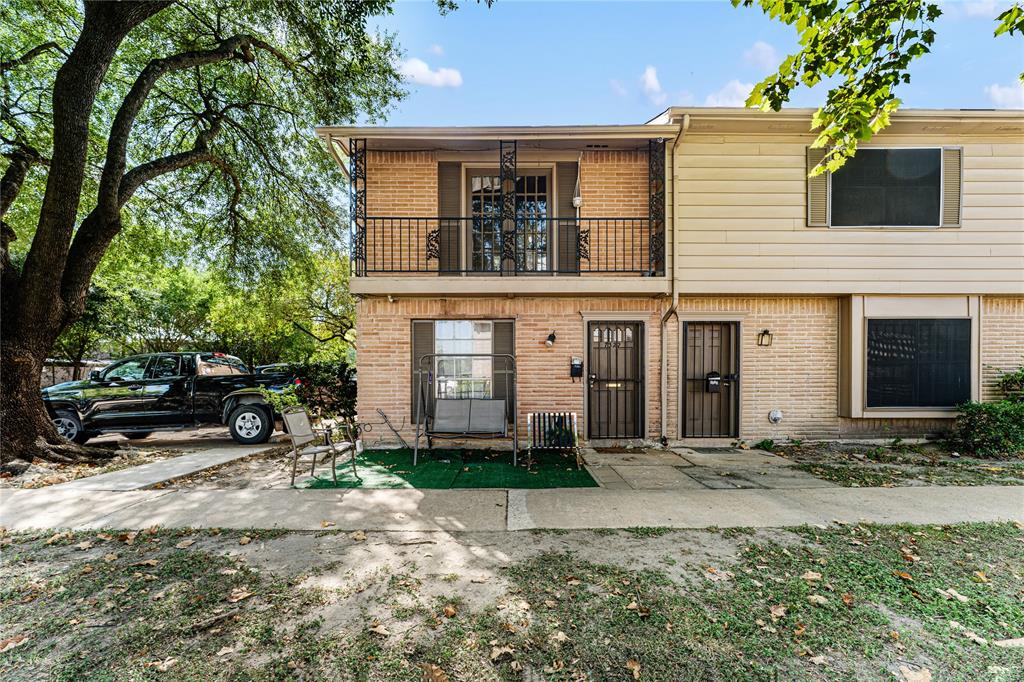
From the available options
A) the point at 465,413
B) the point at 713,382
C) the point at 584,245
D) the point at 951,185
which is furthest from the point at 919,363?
the point at 465,413

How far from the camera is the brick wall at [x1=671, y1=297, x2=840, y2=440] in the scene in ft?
24.5

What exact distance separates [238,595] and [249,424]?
6.11 m

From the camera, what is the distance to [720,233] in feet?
24.1

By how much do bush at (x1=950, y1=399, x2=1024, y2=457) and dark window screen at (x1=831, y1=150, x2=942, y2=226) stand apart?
11.0 ft

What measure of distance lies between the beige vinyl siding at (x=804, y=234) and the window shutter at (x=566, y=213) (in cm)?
186

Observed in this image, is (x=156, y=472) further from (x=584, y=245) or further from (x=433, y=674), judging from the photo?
(x=584, y=245)

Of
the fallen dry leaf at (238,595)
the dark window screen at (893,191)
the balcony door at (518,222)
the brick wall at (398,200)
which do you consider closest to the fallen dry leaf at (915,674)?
the fallen dry leaf at (238,595)

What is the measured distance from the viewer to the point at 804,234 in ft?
24.1

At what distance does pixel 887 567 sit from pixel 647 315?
4.81 metres

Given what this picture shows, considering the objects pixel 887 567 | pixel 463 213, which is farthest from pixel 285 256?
pixel 887 567

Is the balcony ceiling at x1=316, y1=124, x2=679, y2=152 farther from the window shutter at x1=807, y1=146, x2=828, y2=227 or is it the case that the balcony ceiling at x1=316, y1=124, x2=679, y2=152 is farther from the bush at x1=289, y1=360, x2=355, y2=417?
the bush at x1=289, y1=360, x2=355, y2=417

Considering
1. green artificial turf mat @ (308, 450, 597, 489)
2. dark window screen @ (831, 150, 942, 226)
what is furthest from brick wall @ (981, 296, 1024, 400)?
green artificial turf mat @ (308, 450, 597, 489)

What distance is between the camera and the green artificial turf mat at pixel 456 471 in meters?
5.29

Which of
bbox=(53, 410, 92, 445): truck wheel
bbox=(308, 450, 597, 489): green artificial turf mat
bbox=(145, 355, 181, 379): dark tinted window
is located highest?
bbox=(145, 355, 181, 379): dark tinted window
